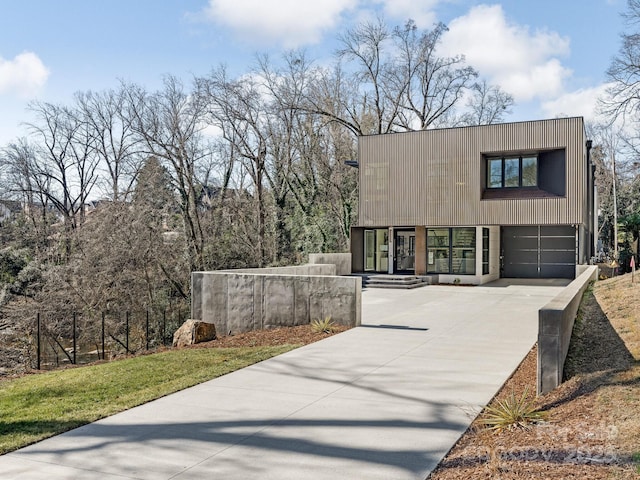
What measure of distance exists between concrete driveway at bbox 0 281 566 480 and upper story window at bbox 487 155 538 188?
596 inches

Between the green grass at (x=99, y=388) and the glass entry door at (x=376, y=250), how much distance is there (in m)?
16.3

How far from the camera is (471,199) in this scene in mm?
23609

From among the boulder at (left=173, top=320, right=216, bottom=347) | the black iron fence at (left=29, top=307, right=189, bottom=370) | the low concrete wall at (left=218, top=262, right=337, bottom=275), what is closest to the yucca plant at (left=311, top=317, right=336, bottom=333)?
the boulder at (left=173, top=320, right=216, bottom=347)

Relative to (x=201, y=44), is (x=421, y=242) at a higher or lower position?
lower

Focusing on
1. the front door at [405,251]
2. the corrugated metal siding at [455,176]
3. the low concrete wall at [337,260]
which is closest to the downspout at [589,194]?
the corrugated metal siding at [455,176]

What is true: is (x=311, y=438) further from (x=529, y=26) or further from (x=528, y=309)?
(x=529, y=26)

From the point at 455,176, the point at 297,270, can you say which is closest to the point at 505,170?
the point at 455,176

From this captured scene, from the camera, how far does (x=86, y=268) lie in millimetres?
20328

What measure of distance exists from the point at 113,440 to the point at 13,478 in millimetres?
952

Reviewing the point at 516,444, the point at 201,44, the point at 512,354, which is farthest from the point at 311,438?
the point at 201,44

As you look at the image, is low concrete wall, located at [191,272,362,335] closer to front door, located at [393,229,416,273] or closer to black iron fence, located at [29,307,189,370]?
black iron fence, located at [29,307,189,370]

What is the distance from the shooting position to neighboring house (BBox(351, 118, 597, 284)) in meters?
22.3

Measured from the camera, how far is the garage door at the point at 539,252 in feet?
88.3

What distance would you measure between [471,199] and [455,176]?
1.29 m
